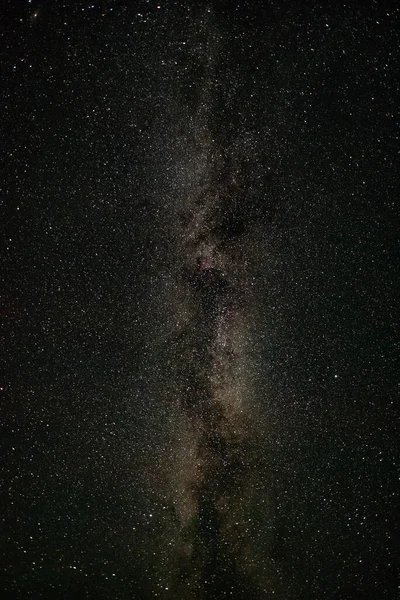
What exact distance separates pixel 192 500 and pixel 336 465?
64cm

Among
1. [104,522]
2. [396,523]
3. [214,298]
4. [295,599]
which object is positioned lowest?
[295,599]

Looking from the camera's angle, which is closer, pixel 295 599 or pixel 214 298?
pixel 214 298

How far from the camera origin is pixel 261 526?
1.55m

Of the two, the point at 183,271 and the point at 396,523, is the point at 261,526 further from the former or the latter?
the point at 183,271

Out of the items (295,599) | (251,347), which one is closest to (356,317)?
(251,347)

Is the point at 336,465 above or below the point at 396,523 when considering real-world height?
above

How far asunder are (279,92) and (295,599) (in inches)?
84.4

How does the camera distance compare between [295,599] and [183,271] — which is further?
[295,599]

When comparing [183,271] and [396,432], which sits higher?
[183,271]

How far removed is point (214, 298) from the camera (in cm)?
145

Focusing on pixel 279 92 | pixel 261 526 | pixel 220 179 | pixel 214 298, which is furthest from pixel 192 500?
pixel 279 92

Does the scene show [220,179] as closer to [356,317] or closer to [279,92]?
[279,92]

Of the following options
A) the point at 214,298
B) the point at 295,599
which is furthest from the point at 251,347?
the point at 295,599

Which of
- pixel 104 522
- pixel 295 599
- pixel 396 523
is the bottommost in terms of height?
Answer: pixel 295 599
